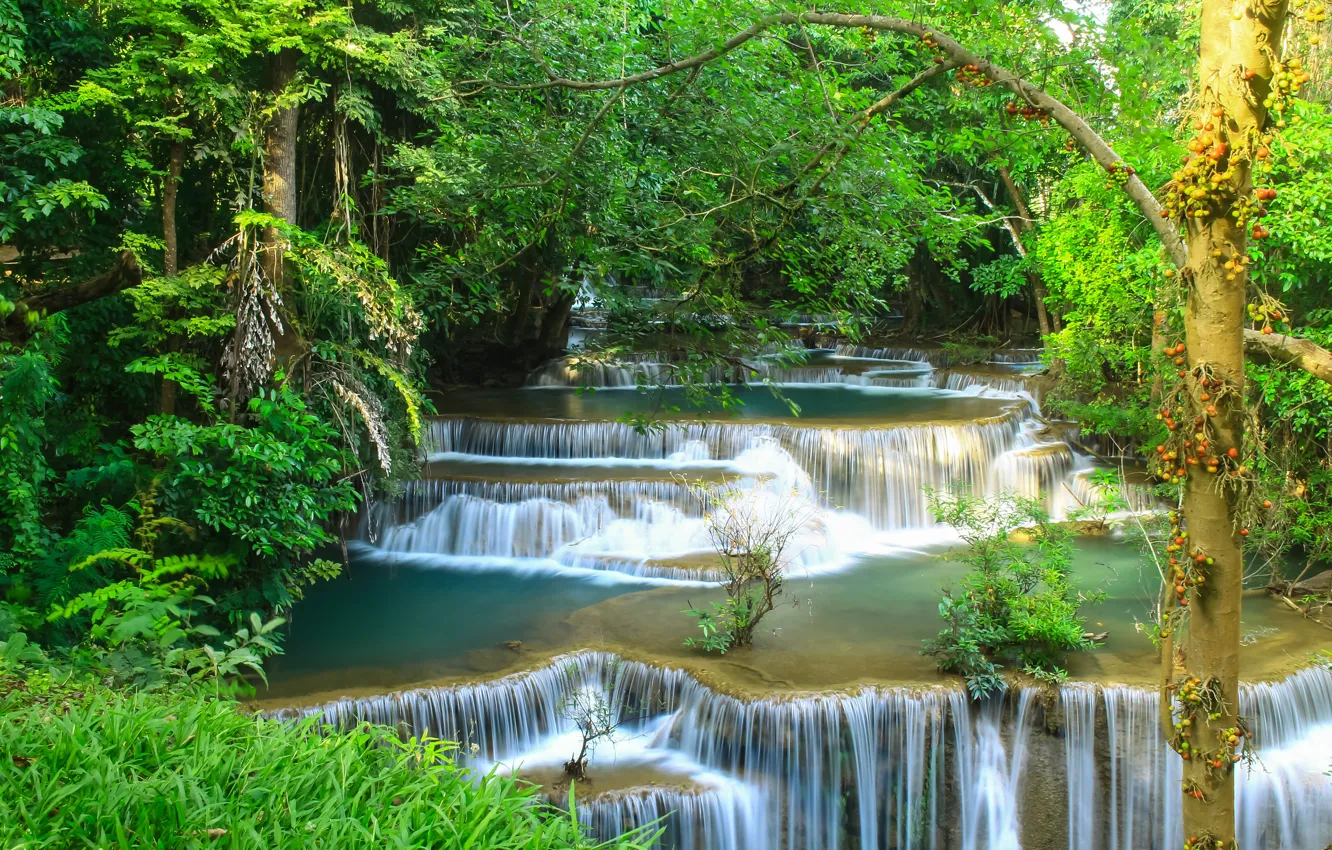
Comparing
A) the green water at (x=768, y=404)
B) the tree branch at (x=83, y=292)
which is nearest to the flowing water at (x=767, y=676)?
the green water at (x=768, y=404)

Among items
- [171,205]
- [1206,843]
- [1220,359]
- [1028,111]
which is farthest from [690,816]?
[171,205]

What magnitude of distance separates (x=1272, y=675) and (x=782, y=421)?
724cm

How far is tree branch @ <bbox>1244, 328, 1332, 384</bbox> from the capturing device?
3.17 metres

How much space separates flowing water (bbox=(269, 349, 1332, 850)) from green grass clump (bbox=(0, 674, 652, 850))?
62.4 inches

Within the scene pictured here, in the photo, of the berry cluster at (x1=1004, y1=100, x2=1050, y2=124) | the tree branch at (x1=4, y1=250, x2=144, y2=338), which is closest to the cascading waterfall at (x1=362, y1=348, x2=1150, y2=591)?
the tree branch at (x1=4, y1=250, x2=144, y2=338)

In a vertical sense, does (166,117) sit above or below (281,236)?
above

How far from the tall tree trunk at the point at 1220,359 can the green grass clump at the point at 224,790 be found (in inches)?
77.8

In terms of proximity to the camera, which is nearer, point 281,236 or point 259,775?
point 259,775

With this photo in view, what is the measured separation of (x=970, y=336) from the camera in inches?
882

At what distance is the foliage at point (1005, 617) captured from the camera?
775 cm

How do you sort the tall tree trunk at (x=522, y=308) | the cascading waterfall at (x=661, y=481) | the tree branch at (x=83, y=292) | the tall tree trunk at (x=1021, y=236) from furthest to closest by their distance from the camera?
the tall tree trunk at (x=522, y=308) < the tall tree trunk at (x=1021, y=236) < the cascading waterfall at (x=661, y=481) < the tree branch at (x=83, y=292)

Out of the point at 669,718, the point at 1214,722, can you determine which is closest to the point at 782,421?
the point at 669,718

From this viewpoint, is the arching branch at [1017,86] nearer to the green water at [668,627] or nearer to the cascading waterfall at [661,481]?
the green water at [668,627]

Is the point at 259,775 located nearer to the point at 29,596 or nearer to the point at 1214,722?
the point at 1214,722
